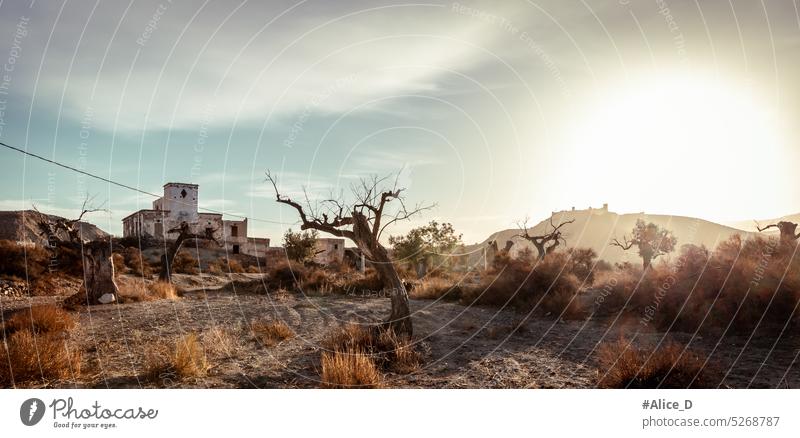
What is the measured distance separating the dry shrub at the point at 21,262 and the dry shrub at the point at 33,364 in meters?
25.5

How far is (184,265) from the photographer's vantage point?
48.0 meters

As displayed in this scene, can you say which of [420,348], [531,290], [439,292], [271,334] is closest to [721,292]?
[531,290]

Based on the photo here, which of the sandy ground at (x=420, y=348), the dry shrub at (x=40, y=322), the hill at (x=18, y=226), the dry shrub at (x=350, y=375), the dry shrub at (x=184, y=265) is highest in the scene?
the hill at (x=18, y=226)

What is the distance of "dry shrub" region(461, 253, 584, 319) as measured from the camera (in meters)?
22.0

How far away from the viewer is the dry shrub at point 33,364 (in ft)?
29.9

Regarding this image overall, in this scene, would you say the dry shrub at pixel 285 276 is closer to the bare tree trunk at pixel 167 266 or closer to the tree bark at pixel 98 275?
the bare tree trunk at pixel 167 266

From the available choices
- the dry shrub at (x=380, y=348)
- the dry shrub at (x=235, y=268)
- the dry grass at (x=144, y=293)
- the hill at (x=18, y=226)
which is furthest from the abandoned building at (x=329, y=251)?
the dry shrub at (x=380, y=348)

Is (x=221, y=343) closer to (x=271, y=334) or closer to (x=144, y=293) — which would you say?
(x=271, y=334)

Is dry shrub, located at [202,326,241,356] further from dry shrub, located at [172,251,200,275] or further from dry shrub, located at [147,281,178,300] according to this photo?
dry shrub, located at [172,251,200,275]

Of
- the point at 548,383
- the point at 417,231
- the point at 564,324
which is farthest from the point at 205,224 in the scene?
the point at 548,383

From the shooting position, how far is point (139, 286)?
27.6 m

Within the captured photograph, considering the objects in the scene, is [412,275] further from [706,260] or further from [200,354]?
[200,354]

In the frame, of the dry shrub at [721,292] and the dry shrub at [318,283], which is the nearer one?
the dry shrub at [721,292]

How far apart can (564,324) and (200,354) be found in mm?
13531
